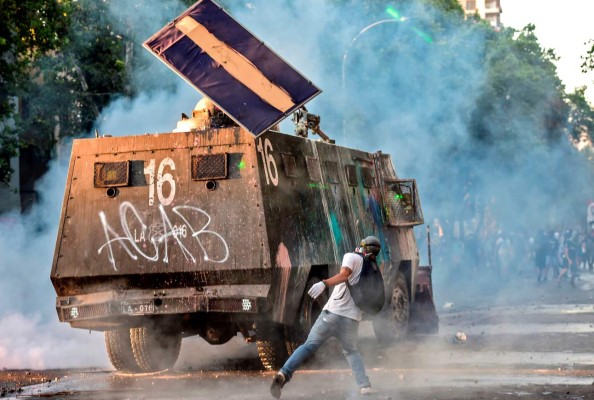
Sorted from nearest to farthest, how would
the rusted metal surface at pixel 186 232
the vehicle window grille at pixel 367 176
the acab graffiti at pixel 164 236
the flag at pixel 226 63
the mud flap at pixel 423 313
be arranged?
the rusted metal surface at pixel 186 232 → the acab graffiti at pixel 164 236 → the flag at pixel 226 63 → the vehicle window grille at pixel 367 176 → the mud flap at pixel 423 313

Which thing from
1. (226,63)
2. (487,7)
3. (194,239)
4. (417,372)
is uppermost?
(487,7)

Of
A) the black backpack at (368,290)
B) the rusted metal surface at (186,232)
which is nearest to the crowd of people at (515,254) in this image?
the rusted metal surface at (186,232)

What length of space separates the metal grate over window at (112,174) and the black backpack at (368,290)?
3.24m

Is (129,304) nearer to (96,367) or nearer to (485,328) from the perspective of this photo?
(96,367)

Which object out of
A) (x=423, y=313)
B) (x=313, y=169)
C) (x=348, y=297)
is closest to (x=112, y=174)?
(x=313, y=169)

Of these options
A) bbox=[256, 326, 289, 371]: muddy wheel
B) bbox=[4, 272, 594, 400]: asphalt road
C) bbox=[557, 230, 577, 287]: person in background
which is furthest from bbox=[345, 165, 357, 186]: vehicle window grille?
bbox=[557, 230, 577, 287]: person in background

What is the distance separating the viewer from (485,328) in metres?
20.5

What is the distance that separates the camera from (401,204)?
60.5 feet

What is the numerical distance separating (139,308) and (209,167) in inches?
66.6

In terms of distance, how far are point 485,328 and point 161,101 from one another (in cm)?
749

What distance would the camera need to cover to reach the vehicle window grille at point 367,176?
56.1ft

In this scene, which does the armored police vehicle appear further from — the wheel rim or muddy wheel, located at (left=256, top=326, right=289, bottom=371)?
the wheel rim

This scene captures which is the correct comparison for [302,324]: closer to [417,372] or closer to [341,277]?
[417,372]

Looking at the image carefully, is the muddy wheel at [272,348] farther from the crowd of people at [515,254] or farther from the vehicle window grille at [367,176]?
the crowd of people at [515,254]
